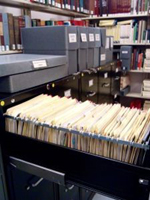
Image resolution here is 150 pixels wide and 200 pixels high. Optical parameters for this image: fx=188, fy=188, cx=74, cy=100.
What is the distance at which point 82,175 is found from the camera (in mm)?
635

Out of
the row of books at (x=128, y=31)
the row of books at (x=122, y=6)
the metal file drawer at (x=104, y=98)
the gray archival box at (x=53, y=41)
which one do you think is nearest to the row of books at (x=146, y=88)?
the row of books at (x=128, y=31)

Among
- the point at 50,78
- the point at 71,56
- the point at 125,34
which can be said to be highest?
the point at 125,34

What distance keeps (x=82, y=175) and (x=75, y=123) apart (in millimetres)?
179

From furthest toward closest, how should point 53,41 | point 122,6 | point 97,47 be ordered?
point 122,6, point 97,47, point 53,41

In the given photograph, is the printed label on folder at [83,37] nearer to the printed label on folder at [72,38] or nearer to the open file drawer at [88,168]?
the printed label on folder at [72,38]

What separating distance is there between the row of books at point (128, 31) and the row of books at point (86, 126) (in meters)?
2.09

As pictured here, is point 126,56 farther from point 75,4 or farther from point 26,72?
point 26,72

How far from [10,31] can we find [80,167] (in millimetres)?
1144

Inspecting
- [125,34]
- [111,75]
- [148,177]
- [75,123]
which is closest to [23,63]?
[75,123]

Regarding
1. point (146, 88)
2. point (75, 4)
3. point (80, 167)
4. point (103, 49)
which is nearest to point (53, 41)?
point (103, 49)

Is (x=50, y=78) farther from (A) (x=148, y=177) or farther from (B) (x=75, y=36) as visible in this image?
(A) (x=148, y=177)

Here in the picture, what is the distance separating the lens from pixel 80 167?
63 cm

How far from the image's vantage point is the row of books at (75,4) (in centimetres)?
175

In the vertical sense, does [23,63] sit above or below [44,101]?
above
